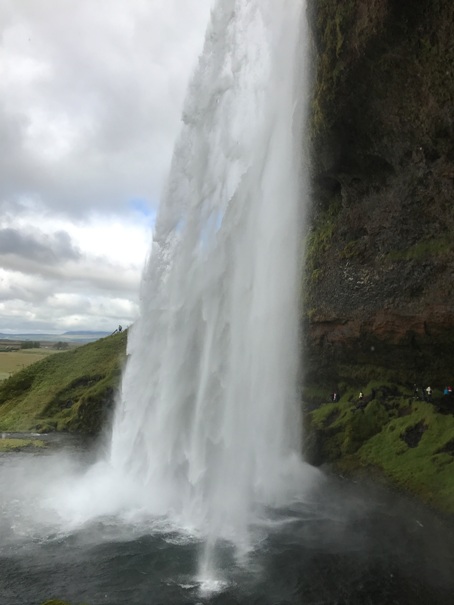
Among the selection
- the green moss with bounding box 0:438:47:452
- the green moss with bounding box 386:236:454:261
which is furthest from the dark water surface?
the green moss with bounding box 0:438:47:452

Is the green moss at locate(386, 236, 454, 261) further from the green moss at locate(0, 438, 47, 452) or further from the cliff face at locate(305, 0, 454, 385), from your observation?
the green moss at locate(0, 438, 47, 452)

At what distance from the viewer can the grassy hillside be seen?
40.9 meters

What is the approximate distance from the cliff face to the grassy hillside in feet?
68.8

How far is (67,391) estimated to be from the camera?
47625mm

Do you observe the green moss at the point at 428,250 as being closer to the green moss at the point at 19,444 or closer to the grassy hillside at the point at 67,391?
the green moss at the point at 19,444

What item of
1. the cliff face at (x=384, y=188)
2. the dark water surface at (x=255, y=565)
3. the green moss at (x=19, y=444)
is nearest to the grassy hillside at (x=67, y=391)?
the green moss at (x=19, y=444)

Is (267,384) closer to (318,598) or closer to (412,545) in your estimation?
(412,545)

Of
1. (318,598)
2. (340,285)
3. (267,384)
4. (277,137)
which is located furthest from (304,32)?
(318,598)

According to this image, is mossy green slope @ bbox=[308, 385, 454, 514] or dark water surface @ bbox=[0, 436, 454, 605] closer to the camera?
dark water surface @ bbox=[0, 436, 454, 605]

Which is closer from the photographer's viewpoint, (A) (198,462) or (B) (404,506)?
(A) (198,462)

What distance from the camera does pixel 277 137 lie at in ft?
77.7

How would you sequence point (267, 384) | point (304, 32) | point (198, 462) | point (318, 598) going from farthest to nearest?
point (304, 32) → point (267, 384) → point (198, 462) → point (318, 598)

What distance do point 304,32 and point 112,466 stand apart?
80.9 ft

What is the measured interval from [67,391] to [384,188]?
36937mm
